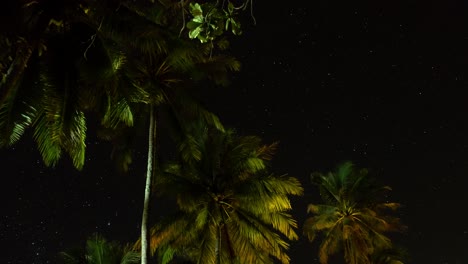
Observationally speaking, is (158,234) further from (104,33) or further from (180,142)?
(104,33)

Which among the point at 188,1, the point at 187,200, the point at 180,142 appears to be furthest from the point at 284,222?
the point at 188,1

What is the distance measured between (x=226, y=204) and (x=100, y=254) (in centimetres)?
563

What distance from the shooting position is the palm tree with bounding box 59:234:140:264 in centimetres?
2423

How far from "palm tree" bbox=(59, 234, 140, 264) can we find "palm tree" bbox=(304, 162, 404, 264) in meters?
11.7

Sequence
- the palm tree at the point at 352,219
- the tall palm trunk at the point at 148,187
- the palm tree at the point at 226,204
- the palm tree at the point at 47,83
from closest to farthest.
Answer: the palm tree at the point at 47,83 → the tall palm trunk at the point at 148,187 → the palm tree at the point at 226,204 → the palm tree at the point at 352,219

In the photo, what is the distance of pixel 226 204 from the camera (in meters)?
23.6

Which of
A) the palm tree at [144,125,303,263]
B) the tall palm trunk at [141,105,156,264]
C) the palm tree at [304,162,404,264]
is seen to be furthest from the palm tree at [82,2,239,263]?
the palm tree at [304,162,404,264]

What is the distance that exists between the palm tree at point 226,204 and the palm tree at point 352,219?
31.5 feet

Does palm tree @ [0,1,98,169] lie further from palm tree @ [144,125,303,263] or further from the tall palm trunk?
palm tree @ [144,125,303,263]

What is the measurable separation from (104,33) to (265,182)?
11290 millimetres

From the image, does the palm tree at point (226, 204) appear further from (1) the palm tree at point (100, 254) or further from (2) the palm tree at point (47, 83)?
(2) the palm tree at point (47, 83)

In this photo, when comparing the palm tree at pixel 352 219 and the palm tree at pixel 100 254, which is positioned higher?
the palm tree at pixel 352 219

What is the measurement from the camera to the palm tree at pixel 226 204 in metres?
22.6

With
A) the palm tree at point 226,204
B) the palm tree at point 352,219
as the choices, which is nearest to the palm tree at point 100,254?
the palm tree at point 226,204
